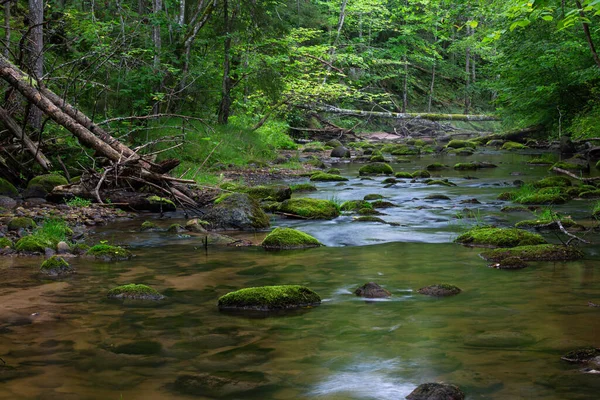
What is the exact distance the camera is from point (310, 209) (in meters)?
11.7

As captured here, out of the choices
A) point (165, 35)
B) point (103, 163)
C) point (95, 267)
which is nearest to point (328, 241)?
point (95, 267)

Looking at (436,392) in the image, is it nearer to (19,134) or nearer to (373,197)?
(373,197)

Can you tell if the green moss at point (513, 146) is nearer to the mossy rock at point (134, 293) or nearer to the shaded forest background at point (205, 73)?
the shaded forest background at point (205, 73)

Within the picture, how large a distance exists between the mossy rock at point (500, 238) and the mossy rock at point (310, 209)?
123 inches

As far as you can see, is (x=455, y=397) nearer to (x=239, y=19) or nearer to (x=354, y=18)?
(x=239, y=19)

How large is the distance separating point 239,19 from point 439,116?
853 inches

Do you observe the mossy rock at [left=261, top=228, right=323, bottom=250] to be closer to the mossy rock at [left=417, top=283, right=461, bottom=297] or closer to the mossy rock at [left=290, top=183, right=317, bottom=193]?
the mossy rock at [left=417, top=283, right=461, bottom=297]

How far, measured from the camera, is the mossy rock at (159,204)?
487 inches

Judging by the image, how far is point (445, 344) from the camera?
Answer: 15.3 ft

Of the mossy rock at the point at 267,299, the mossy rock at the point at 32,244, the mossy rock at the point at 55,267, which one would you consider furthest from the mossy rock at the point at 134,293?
the mossy rock at the point at 32,244

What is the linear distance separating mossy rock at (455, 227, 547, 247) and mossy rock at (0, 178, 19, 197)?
27.9ft

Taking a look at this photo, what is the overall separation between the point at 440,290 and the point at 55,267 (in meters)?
4.40

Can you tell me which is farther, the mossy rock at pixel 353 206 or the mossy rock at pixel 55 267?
the mossy rock at pixel 353 206

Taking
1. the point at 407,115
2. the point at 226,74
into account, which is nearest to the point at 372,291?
the point at 226,74
